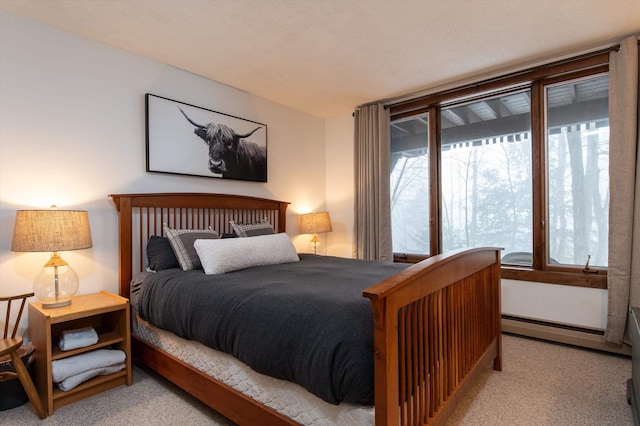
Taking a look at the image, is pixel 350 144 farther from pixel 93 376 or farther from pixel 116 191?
pixel 93 376

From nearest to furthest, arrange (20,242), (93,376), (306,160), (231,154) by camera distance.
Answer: (20,242), (93,376), (231,154), (306,160)

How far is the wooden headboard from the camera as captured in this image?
2592 millimetres

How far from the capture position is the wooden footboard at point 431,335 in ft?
3.70

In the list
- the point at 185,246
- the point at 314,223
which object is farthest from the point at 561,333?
the point at 185,246

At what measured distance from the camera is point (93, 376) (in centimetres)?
209

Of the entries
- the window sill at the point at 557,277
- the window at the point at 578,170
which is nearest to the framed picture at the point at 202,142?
the window sill at the point at 557,277

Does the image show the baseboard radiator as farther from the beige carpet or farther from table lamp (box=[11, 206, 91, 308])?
table lamp (box=[11, 206, 91, 308])

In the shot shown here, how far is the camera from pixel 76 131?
2.45 meters

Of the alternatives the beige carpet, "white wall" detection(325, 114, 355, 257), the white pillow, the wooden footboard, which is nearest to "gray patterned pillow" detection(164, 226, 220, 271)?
the white pillow

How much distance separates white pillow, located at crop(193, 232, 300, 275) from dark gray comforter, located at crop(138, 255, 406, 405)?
9 centimetres

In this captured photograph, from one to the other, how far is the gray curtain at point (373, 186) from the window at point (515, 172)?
0.20m

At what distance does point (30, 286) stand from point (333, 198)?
3.16 metres

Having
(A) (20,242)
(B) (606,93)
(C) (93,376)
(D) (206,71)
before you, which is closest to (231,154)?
(D) (206,71)

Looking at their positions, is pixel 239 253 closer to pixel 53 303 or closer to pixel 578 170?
pixel 53 303
